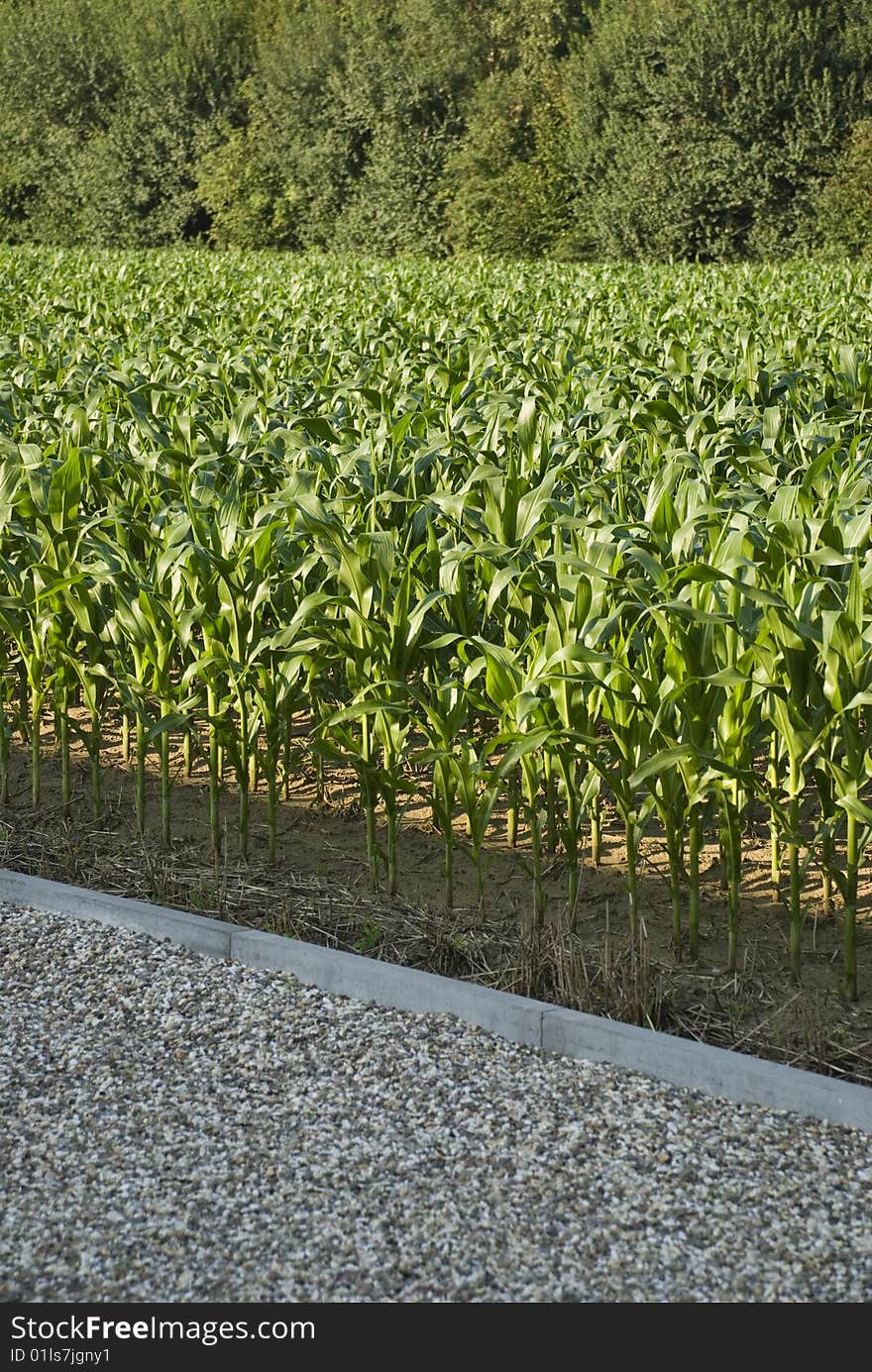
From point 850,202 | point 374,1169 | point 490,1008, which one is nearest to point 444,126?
point 850,202

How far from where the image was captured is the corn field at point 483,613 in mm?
3834

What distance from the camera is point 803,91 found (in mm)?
32781

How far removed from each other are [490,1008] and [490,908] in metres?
0.82

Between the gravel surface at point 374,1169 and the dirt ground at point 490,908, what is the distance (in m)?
0.31

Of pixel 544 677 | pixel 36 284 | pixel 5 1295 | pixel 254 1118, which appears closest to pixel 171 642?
pixel 544 677

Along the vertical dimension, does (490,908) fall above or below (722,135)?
below

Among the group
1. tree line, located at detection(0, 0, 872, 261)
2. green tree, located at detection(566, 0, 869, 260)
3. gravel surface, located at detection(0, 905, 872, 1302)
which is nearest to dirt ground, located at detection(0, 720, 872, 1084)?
gravel surface, located at detection(0, 905, 872, 1302)

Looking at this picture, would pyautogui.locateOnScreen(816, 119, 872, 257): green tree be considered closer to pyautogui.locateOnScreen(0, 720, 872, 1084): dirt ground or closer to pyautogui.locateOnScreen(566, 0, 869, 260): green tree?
pyautogui.locateOnScreen(566, 0, 869, 260): green tree

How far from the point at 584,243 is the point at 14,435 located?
3083 cm

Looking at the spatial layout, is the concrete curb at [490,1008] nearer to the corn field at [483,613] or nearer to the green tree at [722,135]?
the corn field at [483,613]

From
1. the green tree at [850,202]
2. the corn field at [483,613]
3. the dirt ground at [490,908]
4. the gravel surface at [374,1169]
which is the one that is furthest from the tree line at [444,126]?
the gravel surface at [374,1169]

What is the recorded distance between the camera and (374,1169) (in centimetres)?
295

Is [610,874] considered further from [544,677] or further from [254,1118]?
[254,1118]

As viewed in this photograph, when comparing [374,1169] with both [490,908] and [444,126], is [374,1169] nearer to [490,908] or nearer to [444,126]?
[490,908]
